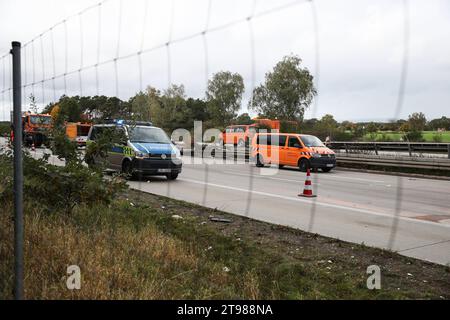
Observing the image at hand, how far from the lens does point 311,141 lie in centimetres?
2073

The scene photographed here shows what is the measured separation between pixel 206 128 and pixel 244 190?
92.5 inches

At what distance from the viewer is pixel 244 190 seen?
1295 cm

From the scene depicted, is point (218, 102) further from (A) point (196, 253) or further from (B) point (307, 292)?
(B) point (307, 292)

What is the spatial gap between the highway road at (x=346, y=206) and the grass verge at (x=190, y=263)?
Result: 0.97 meters

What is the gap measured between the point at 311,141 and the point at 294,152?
36.1 inches

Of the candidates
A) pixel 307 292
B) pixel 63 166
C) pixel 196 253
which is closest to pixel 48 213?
pixel 63 166

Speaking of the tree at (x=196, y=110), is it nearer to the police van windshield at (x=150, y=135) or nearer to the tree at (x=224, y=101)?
the tree at (x=224, y=101)

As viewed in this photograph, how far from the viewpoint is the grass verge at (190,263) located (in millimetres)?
3725

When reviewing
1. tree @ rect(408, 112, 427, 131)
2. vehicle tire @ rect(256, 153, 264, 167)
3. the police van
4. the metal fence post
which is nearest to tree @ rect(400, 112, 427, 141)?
tree @ rect(408, 112, 427, 131)

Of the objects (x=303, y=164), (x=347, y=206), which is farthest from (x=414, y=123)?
(x=303, y=164)

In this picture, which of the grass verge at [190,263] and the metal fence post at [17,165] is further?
the grass verge at [190,263]

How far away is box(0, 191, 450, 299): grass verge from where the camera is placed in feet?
12.2

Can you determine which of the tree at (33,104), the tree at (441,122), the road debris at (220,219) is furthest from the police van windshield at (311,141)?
the tree at (33,104)

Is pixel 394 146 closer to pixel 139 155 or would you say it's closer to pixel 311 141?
pixel 311 141
